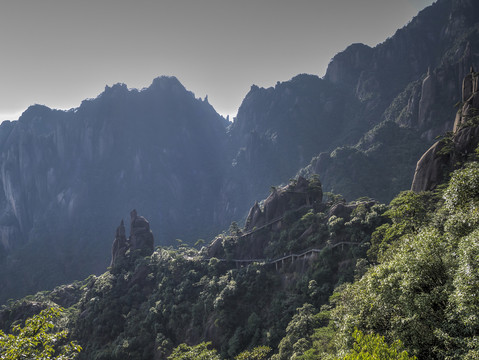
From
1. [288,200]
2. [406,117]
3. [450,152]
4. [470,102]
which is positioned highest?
[406,117]

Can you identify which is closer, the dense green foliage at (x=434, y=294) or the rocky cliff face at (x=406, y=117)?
the dense green foliage at (x=434, y=294)

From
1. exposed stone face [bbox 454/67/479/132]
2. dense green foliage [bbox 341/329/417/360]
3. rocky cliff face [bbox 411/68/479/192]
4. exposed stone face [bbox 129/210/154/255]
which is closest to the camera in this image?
dense green foliage [bbox 341/329/417/360]

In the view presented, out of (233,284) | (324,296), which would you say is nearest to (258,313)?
(233,284)

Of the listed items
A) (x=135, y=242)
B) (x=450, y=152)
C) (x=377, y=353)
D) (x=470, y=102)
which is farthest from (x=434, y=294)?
(x=135, y=242)

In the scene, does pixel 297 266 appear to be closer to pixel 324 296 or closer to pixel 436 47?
pixel 324 296

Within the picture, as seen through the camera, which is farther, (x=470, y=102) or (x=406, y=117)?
(x=406, y=117)

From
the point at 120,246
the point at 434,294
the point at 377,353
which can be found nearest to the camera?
the point at 377,353

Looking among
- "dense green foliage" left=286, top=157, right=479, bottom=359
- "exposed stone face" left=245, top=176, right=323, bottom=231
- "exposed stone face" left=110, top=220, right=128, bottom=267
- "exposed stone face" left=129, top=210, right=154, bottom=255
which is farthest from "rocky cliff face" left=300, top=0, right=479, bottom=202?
"dense green foliage" left=286, top=157, right=479, bottom=359

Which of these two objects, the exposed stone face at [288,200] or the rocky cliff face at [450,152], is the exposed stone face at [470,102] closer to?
the rocky cliff face at [450,152]

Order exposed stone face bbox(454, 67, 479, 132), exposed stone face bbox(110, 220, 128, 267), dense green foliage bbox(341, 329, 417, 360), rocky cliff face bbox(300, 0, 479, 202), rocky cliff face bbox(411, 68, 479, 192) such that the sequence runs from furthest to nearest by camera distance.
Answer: rocky cliff face bbox(300, 0, 479, 202), exposed stone face bbox(110, 220, 128, 267), exposed stone face bbox(454, 67, 479, 132), rocky cliff face bbox(411, 68, 479, 192), dense green foliage bbox(341, 329, 417, 360)

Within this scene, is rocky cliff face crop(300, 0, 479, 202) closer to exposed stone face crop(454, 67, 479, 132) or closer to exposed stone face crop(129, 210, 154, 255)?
exposed stone face crop(454, 67, 479, 132)

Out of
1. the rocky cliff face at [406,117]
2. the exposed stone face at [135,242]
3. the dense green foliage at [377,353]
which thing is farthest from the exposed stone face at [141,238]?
the dense green foliage at [377,353]

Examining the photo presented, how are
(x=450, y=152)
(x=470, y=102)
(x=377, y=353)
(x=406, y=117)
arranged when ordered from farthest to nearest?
1. (x=406, y=117)
2. (x=470, y=102)
3. (x=450, y=152)
4. (x=377, y=353)

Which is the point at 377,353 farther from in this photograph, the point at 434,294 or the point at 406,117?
the point at 406,117
